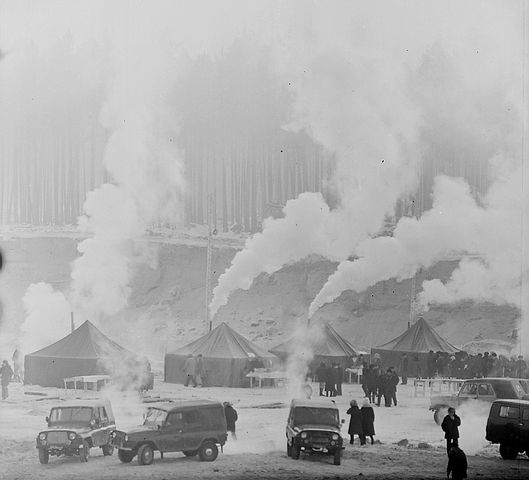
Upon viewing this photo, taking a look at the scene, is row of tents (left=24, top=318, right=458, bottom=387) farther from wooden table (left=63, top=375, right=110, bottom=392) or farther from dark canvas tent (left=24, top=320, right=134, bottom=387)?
wooden table (left=63, top=375, right=110, bottom=392)

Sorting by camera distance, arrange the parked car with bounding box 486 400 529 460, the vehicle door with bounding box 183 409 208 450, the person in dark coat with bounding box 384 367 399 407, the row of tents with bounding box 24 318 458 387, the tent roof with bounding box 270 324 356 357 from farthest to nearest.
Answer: the tent roof with bounding box 270 324 356 357
the row of tents with bounding box 24 318 458 387
the person in dark coat with bounding box 384 367 399 407
the parked car with bounding box 486 400 529 460
the vehicle door with bounding box 183 409 208 450

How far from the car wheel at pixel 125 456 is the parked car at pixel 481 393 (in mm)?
6487

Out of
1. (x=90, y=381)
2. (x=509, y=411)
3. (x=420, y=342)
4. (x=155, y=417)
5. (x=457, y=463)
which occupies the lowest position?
(x=457, y=463)

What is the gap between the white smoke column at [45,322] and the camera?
2594 centimetres

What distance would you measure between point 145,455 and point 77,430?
43.6 inches

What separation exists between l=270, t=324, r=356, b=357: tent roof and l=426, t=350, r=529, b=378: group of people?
7.28ft

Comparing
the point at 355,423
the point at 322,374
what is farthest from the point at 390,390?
the point at 355,423

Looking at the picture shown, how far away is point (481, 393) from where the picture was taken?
1894cm

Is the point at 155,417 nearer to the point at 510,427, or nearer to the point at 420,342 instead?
the point at 510,427

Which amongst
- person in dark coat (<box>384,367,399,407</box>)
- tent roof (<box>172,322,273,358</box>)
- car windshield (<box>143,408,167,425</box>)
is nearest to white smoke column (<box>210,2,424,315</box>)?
tent roof (<box>172,322,273,358</box>)

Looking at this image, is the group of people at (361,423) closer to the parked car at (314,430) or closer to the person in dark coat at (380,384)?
the parked car at (314,430)

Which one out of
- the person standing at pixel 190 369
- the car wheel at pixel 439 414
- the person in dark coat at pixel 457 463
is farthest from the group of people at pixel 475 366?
the person in dark coat at pixel 457 463

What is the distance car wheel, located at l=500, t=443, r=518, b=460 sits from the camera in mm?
16141

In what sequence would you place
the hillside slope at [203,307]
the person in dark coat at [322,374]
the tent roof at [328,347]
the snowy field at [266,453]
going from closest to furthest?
1. the snowy field at [266,453]
2. the person in dark coat at [322,374]
3. the tent roof at [328,347]
4. the hillside slope at [203,307]
